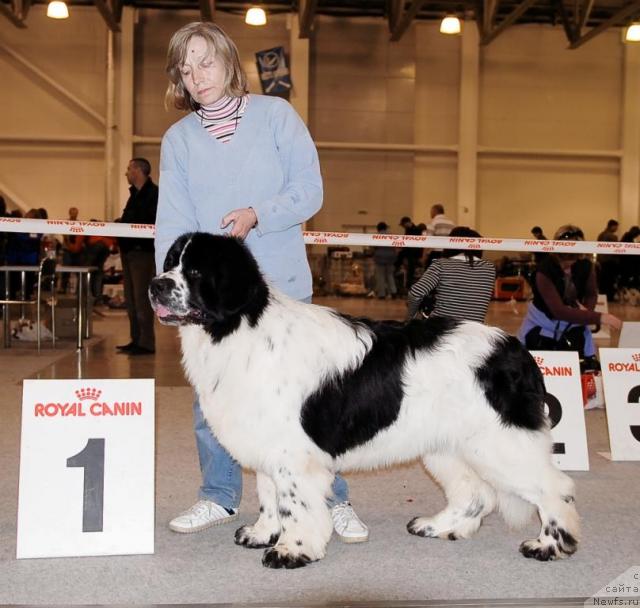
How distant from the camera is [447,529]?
3389 millimetres

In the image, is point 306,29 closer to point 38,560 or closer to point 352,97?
point 352,97

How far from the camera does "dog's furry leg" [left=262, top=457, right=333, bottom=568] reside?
2.94 meters

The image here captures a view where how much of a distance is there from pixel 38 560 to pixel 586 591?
1.93 m

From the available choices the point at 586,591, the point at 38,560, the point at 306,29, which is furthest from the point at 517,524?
the point at 306,29

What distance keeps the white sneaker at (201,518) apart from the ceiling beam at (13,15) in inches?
662

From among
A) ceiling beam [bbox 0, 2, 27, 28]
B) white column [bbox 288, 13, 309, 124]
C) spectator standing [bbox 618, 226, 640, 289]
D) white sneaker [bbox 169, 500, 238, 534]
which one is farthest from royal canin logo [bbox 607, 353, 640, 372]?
ceiling beam [bbox 0, 2, 27, 28]

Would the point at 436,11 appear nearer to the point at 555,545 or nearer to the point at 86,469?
the point at 555,545

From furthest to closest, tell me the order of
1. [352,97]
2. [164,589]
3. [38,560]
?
[352,97], [38,560], [164,589]

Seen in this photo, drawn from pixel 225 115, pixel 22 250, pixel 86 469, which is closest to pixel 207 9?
pixel 22 250

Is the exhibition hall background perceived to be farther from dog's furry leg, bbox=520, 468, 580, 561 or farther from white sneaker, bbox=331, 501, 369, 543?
dog's furry leg, bbox=520, 468, 580, 561

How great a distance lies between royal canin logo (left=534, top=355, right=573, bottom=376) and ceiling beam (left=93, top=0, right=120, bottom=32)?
15.1m

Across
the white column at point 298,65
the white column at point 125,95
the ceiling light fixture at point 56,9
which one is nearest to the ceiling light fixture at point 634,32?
the white column at point 298,65

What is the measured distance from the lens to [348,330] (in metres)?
3.08

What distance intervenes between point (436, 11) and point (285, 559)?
62.7 ft
